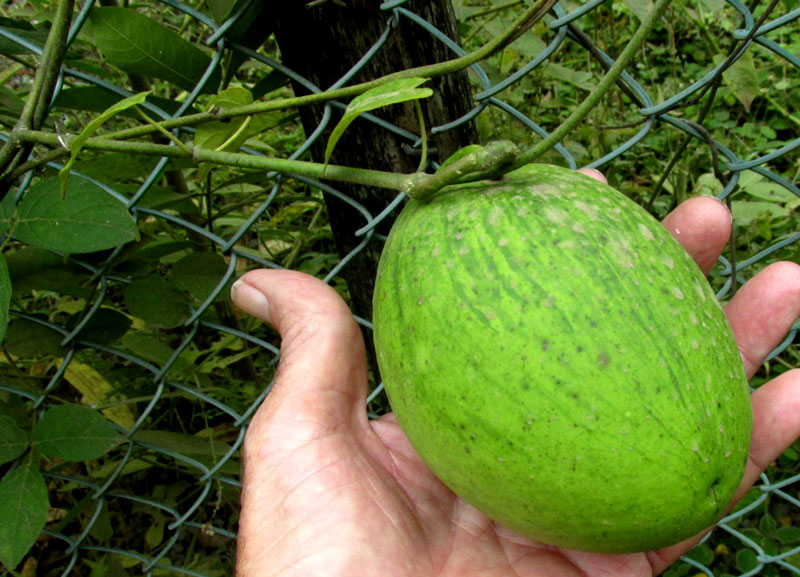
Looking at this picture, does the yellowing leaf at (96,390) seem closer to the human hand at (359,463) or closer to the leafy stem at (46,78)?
the human hand at (359,463)

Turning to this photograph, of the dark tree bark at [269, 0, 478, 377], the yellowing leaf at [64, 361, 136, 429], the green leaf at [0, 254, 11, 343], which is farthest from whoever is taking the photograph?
the yellowing leaf at [64, 361, 136, 429]

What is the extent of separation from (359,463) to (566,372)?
49 cm

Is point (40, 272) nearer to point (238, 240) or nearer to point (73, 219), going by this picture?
point (73, 219)

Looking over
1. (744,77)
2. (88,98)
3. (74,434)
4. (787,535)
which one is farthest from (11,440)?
(787,535)

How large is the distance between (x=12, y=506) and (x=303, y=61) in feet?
2.87

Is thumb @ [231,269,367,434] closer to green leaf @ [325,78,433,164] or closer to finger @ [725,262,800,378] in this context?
green leaf @ [325,78,433,164]

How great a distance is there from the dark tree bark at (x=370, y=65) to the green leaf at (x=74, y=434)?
22.4 inches

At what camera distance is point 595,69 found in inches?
97.2

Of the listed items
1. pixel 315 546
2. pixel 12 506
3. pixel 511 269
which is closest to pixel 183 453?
pixel 12 506

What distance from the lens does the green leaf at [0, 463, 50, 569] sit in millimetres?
1091

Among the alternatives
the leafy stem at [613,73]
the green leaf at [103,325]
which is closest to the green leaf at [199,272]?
the green leaf at [103,325]

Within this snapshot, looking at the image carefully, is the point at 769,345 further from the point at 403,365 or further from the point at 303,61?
the point at 303,61

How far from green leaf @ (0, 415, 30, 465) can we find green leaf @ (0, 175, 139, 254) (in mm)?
370

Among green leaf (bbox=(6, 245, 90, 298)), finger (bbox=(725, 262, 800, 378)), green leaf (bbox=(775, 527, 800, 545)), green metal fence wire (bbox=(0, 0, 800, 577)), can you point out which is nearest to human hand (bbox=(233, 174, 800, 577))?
finger (bbox=(725, 262, 800, 378))
